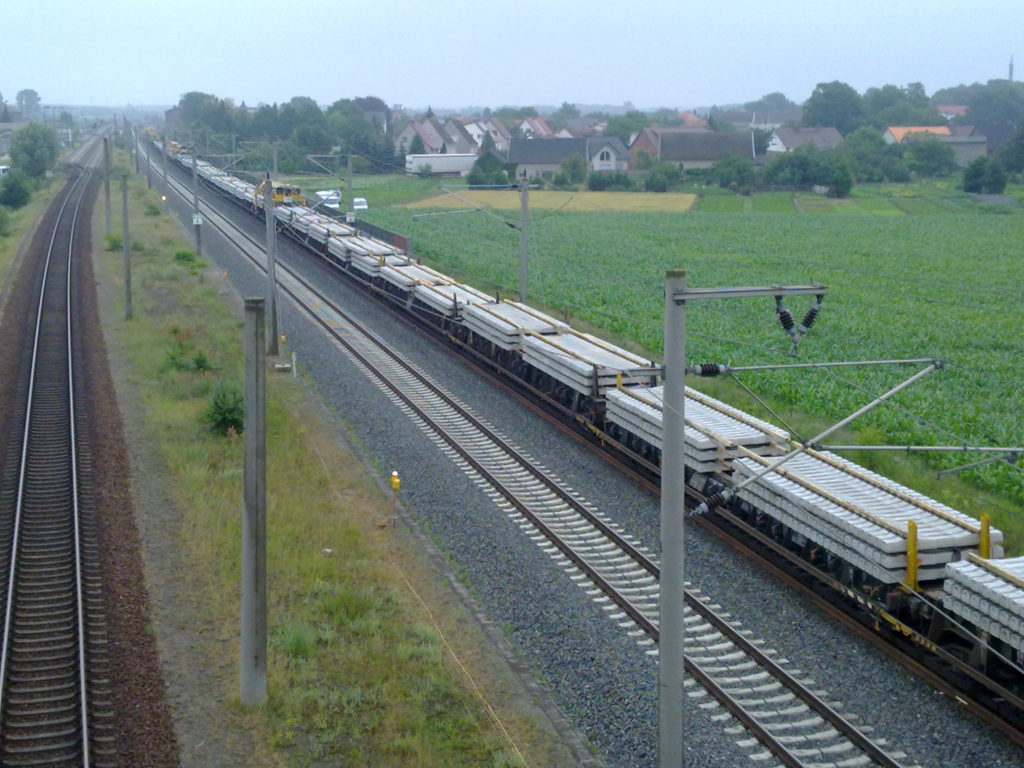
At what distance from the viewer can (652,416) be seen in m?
15.3

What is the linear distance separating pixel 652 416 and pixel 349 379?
892cm

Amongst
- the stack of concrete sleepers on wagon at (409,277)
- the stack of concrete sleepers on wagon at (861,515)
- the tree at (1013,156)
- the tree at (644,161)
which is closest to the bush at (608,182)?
the tree at (644,161)

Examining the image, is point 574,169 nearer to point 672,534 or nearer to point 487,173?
point 487,173

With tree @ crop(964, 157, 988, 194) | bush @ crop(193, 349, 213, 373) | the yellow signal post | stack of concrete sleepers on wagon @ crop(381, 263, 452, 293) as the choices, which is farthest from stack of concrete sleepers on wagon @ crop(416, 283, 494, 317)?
tree @ crop(964, 157, 988, 194)

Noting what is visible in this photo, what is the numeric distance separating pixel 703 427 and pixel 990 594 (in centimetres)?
583

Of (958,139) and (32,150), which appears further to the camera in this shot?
(958,139)

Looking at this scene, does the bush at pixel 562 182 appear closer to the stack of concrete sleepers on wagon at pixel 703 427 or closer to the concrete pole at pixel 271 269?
the concrete pole at pixel 271 269

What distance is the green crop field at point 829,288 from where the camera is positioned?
2064cm

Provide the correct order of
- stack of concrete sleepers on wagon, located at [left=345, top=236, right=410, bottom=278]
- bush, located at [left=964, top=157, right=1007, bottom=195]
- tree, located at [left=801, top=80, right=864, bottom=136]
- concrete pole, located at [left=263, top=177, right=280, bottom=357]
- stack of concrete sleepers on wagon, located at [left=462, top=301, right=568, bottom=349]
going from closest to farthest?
stack of concrete sleepers on wagon, located at [left=462, top=301, right=568, bottom=349] → concrete pole, located at [left=263, top=177, right=280, bottom=357] → stack of concrete sleepers on wagon, located at [left=345, top=236, right=410, bottom=278] → bush, located at [left=964, top=157, right=1007, bottom=195] → tree, located at [left=801, top=80, right=864, bottom=136]

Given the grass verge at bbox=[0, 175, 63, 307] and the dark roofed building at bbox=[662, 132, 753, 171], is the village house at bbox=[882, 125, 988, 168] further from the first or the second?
the grass verge at bbox=[0, 175, 63, 307]

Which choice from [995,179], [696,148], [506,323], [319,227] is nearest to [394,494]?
[506,323]

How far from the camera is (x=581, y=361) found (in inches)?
719

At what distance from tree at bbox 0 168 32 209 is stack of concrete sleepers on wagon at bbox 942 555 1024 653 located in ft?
194

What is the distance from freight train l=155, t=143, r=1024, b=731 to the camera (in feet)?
31.7
